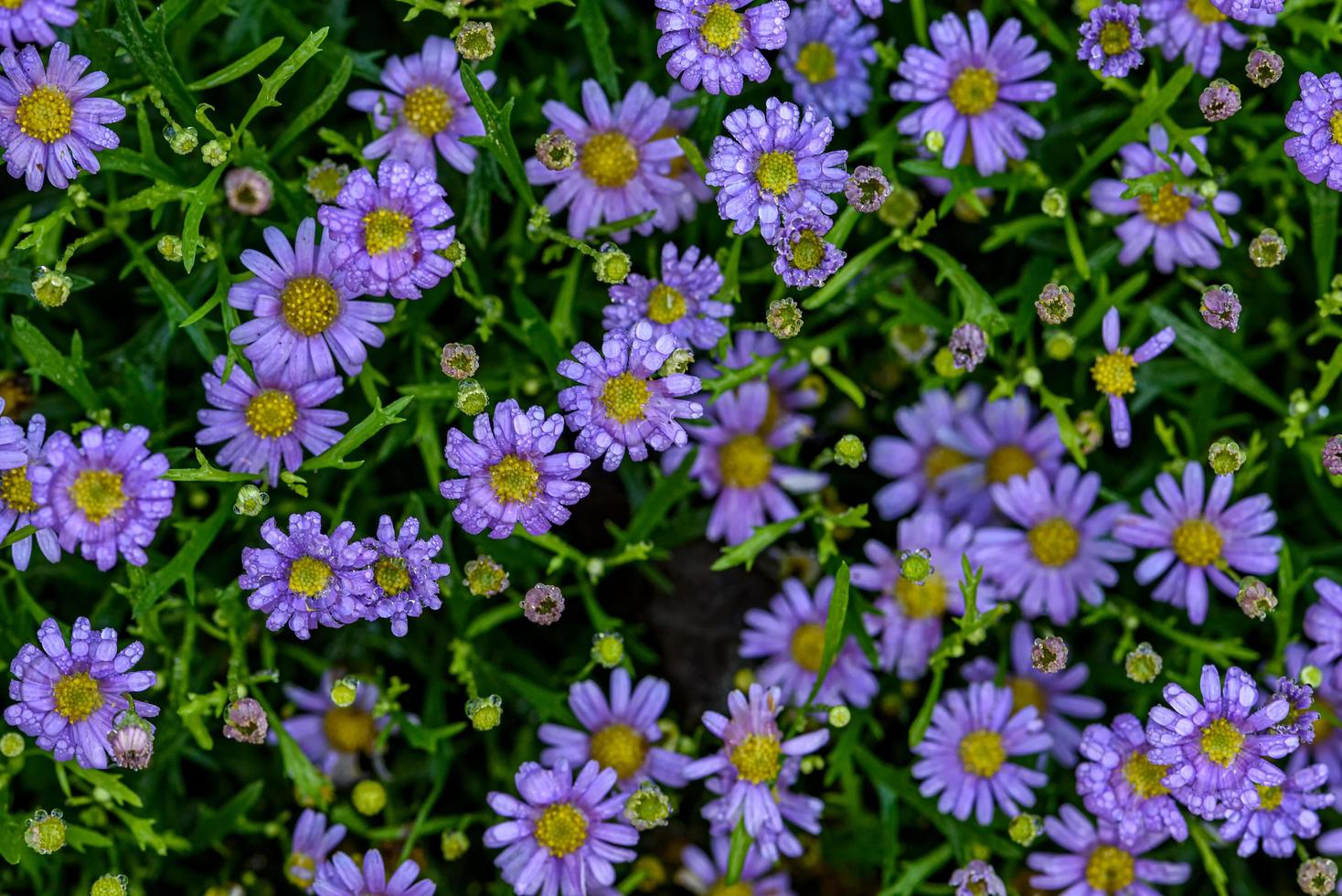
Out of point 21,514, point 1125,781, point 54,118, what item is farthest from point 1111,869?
point 54,118

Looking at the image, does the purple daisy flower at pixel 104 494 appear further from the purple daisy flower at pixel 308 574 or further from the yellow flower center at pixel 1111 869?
the yellow flower center at pixel 1111 869

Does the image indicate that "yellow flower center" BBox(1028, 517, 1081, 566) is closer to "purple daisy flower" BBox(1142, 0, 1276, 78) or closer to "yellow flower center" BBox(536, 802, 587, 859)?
"purple daisy flower" BBox(1142, 0, 1276, 78)

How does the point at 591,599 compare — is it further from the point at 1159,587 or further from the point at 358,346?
the point at 1159,587

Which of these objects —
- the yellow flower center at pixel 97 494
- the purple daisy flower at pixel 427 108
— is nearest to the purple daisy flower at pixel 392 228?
the purple daisy flower at pixel 427 108

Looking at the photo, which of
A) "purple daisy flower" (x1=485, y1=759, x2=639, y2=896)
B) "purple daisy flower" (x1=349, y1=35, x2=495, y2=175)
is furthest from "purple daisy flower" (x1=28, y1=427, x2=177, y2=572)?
"purple daisy flower" (x1=485, y1=759, x2=639, y2=896)

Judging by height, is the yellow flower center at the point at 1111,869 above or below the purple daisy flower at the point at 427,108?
below

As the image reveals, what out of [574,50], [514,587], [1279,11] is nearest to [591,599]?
[514,587]
